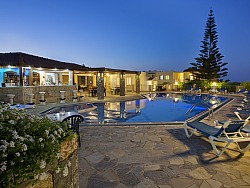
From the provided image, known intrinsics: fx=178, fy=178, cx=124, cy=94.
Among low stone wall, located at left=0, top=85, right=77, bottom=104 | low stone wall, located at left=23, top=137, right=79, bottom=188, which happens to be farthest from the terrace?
Result: low stone wall, located at left=0, top=85, right=77, bottom=104

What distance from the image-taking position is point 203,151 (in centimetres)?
348

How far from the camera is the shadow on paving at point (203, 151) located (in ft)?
10.2

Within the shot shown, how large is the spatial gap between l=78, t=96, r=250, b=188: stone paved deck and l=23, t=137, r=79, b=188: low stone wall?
0.78 metres

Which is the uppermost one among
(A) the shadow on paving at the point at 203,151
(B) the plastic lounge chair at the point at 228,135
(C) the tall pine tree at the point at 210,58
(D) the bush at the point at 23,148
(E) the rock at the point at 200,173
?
(C) the tall pine tree at the point at 210,58

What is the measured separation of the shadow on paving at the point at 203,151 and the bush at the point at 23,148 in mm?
2648

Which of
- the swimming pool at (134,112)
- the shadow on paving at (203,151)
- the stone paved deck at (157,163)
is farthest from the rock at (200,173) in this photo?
the swimming pool at (134,112)

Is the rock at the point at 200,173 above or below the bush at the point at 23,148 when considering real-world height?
below

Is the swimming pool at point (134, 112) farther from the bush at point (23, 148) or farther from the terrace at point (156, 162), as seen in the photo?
the bush at point (23, 148)

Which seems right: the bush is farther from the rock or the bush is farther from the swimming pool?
the swimming pool

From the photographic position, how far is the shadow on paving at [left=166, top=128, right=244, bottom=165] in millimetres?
3123

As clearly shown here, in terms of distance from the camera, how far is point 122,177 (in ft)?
8.42

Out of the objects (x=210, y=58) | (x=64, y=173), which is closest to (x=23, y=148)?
(x=64, y=173)

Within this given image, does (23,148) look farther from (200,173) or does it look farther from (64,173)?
(200,173)

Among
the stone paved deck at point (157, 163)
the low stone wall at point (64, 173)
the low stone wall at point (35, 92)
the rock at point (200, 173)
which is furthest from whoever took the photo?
the low stone wall at point (35, 92)
